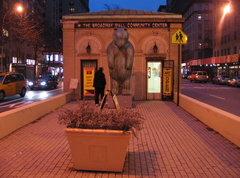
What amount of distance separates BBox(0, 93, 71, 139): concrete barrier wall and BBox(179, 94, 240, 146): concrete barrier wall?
576cm

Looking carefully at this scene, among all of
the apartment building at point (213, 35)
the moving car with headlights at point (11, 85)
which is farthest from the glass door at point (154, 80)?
the apartment building at point (213, 35)

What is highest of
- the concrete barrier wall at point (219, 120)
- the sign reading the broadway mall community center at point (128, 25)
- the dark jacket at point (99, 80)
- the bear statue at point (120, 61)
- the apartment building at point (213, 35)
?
the apartment building at point (213, 35)

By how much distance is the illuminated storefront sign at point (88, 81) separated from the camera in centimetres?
1748

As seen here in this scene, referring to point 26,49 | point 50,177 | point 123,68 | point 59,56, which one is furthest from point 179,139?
point 59,56

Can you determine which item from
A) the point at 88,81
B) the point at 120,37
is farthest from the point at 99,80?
the point at 88,81

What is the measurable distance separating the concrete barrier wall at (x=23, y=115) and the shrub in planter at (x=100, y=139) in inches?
133

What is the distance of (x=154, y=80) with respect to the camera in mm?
17812

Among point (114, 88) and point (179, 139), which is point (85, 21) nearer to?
point (114, 88)

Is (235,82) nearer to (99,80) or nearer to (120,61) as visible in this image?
(99,80)

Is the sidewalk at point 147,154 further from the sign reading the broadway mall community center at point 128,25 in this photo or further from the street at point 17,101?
the sign reading the broadway mall community center at point 128,25

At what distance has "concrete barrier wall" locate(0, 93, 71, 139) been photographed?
806 cm

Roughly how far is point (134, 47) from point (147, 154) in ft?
37.7

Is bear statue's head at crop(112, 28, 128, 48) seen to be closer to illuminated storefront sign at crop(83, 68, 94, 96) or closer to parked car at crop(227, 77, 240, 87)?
illuminated storefront sign at crop(83, 68, 94, 96)

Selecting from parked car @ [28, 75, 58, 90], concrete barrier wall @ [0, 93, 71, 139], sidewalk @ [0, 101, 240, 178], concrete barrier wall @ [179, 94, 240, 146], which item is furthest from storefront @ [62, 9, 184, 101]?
parked car @ [28, 75, 58, 90]
